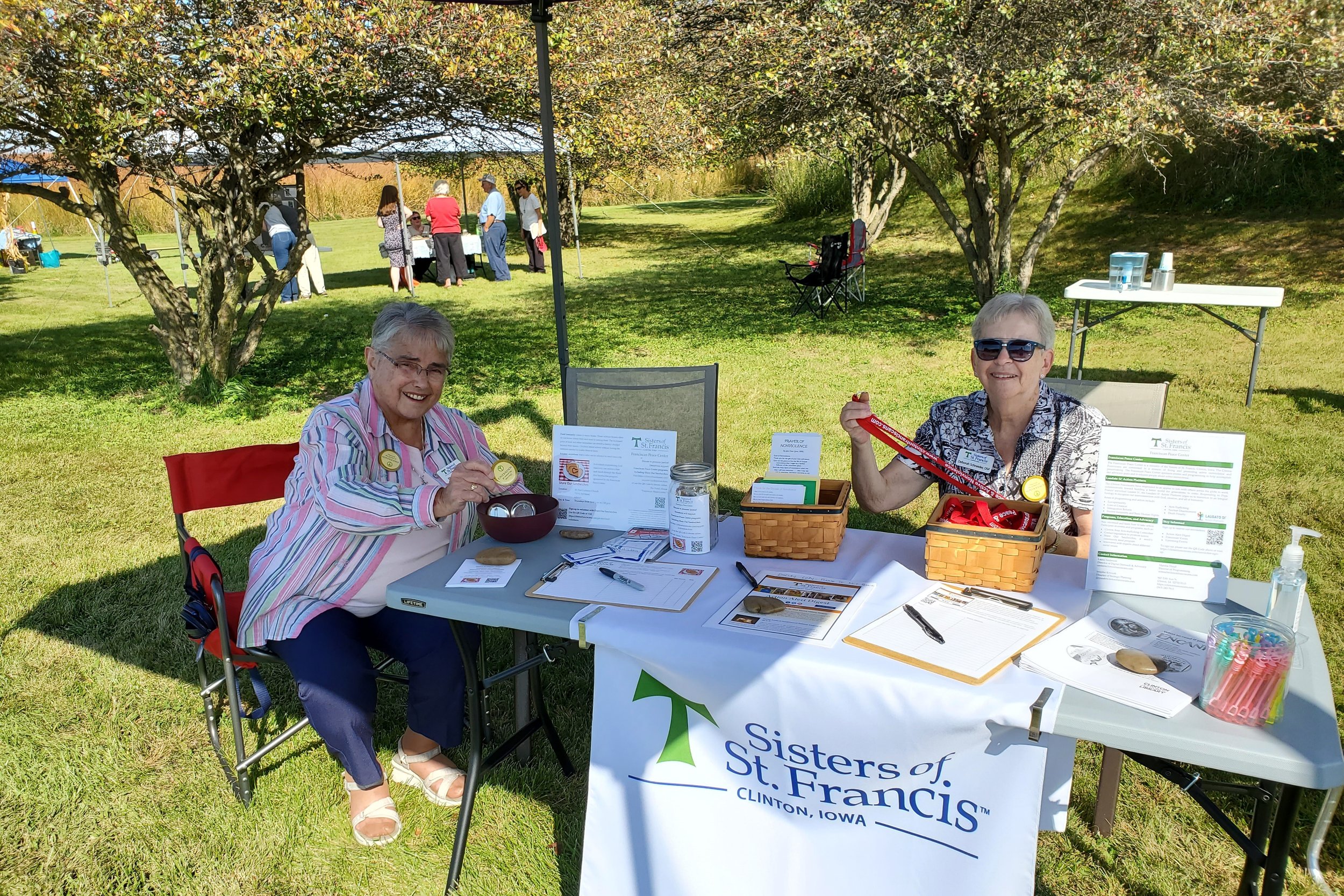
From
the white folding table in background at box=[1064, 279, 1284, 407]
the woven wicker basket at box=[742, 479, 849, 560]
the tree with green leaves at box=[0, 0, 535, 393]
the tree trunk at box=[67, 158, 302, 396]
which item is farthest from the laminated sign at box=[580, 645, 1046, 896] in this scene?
the tree trunk at box=[67, 158, 302, 396]

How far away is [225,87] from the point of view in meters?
5.04

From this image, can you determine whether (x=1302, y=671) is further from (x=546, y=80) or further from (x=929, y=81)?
(x=929, y=81)

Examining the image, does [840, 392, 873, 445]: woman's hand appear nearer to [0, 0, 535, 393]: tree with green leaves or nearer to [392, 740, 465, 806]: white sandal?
[392, 740, 465, 806]: white sandal

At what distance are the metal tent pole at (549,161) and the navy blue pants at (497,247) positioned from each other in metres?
10.6

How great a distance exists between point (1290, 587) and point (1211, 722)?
0.35 meters

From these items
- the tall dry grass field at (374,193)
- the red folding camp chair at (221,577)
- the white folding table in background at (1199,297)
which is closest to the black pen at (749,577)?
the red folding camp chair at (221,577)

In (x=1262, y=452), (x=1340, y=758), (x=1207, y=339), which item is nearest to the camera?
(x=1340, y=758)

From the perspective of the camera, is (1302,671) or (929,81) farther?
(929,81)

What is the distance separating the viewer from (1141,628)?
5.24ft

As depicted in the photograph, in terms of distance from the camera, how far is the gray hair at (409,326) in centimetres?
231

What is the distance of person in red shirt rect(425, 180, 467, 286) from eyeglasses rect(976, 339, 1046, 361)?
11.1 meters

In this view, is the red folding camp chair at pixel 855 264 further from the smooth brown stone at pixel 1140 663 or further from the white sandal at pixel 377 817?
the smooth brown stone at pixel 1140 663

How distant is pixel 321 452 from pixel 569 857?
1215mm

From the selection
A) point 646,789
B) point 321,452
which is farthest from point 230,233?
point 646,789
